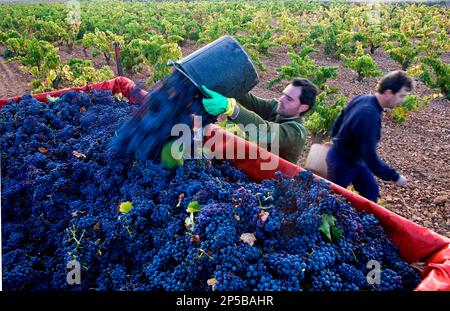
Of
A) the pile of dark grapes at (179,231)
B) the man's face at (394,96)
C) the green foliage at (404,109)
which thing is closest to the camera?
the pile of dark grapes at (179,231)

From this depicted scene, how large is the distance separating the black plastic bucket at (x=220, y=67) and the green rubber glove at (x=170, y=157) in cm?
48

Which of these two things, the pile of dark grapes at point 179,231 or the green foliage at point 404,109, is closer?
the pile of dark grapes at point 179,231

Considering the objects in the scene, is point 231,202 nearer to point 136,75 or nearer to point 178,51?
point 178,51

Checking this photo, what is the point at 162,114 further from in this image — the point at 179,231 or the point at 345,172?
the point at 345,172

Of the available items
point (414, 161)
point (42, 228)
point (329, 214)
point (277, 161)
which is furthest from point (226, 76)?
point (414, 161)

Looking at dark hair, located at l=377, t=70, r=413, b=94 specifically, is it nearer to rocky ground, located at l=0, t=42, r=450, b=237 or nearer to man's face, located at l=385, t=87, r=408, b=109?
man's face, located at l=385, t=87, r=408, b=109

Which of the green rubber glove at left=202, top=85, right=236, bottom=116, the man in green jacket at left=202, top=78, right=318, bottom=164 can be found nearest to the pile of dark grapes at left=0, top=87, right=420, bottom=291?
the green rubber glove at left=202, top=85, right=236, bottom=116

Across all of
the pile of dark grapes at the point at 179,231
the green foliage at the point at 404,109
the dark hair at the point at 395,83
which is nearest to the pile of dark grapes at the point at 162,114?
the pile of dark grapes at the point at 179,231

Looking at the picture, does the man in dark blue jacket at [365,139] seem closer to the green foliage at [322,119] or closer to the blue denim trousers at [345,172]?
the blue denim trousers at [345,172]

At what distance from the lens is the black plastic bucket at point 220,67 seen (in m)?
2.16

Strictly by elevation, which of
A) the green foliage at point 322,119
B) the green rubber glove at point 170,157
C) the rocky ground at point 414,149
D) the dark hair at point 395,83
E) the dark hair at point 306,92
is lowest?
the rocky ground at point 414,149

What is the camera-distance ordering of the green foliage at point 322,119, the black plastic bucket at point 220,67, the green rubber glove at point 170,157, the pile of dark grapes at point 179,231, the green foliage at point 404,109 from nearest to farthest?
1. the pile of dark grapes at point 179,231
2. the black plastic bucket at point 220,67
3. the green rubber glove at point 170,157
4. the green foliage at point 322,119
5. the green foliage at point 404,109

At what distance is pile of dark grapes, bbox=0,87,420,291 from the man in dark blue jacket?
100cm

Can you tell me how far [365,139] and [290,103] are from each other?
2.25 ft
